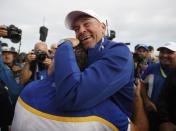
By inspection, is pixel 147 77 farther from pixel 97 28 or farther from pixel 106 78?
pixel 106 78

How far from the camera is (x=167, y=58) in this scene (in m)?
5.60

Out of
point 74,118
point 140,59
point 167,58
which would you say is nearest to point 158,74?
point 167,58

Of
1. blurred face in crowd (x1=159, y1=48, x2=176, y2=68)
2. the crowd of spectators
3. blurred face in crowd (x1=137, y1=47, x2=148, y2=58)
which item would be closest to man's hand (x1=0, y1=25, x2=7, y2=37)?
the crowd of spectators

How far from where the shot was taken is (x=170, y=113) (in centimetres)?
344

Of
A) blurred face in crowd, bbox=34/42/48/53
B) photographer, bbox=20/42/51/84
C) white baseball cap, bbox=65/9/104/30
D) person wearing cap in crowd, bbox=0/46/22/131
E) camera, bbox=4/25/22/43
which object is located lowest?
person wearing cap in crowd, bbox=0/46/22/131

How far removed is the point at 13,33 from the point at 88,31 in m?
1.69

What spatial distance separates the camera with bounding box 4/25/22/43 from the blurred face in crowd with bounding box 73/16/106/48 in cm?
158

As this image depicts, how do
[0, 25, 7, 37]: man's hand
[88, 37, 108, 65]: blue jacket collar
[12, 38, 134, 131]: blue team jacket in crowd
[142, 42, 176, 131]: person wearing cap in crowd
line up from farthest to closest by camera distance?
[142, 42, 176, 131]: person wearing cap in crowd
[0, 25, 7, 37]: man's hand
[88, 37, 108, 65]: blue jacket collar
[12, 38, 134, 131]: blue team jacket in crowd

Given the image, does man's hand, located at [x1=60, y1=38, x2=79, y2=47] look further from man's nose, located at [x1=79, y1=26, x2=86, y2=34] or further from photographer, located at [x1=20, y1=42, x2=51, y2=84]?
photographer, located at [x1=20, y1=42, x2=51, y2=84]

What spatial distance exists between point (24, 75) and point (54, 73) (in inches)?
97.6

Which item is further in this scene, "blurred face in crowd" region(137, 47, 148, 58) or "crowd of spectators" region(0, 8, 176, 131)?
"blurred face in crowd" region(137, 47, 148, 58)

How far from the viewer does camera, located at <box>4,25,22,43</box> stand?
379 cm

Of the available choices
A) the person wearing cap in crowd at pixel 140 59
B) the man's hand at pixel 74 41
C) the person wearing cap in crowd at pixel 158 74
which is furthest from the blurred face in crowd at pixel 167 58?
the man's hand at pixel 74 41

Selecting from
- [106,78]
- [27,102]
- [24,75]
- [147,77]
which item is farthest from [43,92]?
[147,77]
